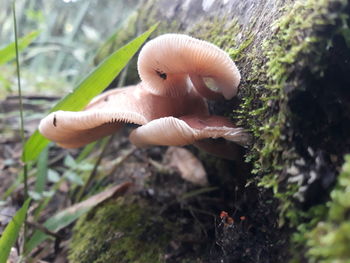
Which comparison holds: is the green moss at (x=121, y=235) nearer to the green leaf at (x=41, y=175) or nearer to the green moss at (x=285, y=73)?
the green leaf at (x=41, y=175)

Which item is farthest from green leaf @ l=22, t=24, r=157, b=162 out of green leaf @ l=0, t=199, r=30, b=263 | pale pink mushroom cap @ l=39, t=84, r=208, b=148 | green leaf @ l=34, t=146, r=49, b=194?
green leaf @ l=34, t=146, r=49, b=194

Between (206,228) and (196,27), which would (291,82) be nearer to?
(206,228)

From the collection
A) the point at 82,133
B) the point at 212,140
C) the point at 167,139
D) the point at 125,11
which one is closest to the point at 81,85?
the point at 82,133

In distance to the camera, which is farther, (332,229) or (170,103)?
(170,103)

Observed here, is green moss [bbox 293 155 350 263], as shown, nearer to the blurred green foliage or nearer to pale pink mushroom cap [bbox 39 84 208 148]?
pale pink mushroom cap [bbox 39 84 208 148]

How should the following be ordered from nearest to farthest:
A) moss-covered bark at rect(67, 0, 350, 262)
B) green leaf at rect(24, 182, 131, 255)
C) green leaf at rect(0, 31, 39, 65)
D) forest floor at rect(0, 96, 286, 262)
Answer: moss-covered bark at rect(67, 0, 350, 262), forest floor at rect(0, 96, 286, 262), green leaf at rect(24, 182, 131, 255), green leaf at rect(0, 31, 39, 65)

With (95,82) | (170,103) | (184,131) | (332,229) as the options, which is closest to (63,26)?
(95,82)

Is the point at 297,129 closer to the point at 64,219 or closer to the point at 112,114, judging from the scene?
the point at 112,114
